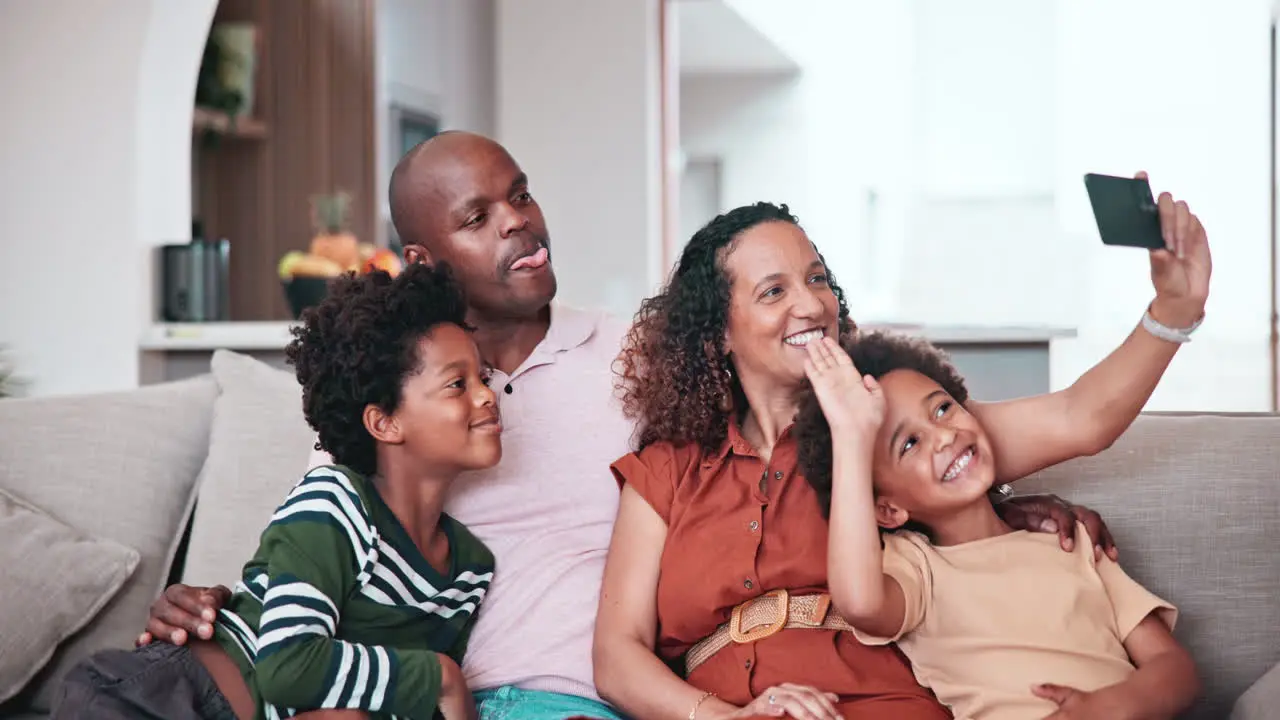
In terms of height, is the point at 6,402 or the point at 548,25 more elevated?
the point at 548,25

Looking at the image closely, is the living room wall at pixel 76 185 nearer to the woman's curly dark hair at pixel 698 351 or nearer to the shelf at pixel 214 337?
the shelf at pixel 214 337

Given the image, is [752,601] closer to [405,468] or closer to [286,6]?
[405,468]

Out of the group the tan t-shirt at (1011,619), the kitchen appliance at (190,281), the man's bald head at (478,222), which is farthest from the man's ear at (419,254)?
the kitchen appliance at (190,281)

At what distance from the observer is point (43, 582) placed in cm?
200

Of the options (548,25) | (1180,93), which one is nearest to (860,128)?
(1180,93)

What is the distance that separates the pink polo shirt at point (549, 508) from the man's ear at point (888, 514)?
1.35 feet

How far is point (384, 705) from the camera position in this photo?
5.18 ft

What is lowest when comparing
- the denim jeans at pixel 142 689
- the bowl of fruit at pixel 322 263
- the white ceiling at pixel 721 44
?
the denim jeans at pixel 142 689

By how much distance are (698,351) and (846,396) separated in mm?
304

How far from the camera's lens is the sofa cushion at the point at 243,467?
7.00 feet

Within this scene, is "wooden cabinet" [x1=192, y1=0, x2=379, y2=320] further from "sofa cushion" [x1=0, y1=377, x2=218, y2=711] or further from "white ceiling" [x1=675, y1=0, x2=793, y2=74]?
"sofa cushion" [x1=0, y1=377, x2=218, y2=711]

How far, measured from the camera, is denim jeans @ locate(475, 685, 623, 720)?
5.65 feet

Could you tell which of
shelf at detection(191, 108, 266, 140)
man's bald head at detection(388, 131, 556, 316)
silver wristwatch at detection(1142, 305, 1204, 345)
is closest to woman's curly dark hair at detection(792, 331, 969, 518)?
silver wristwatch at detection(1142, 305, 1204, 345)

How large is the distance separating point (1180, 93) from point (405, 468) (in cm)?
747
